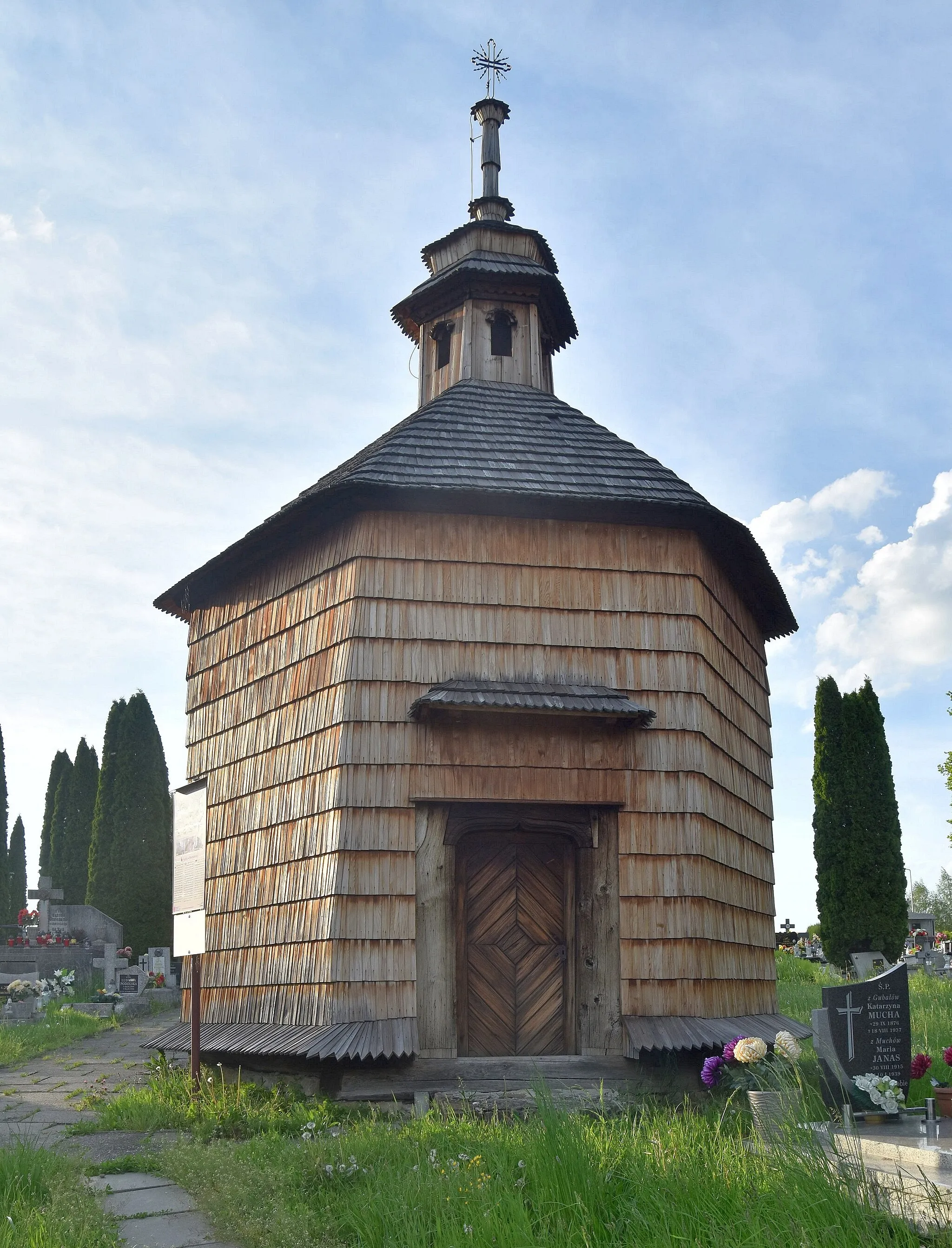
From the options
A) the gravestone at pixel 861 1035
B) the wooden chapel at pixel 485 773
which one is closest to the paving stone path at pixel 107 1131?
the wooden chapel at pixel 485 773

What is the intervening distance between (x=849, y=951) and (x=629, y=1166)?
54.0 feet

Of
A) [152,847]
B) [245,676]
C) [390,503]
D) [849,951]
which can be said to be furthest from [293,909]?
[152,847]

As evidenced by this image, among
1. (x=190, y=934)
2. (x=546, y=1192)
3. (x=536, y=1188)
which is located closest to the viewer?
(x=546, y=1192)

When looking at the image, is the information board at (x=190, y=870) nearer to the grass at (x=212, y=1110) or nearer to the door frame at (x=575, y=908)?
the grass at (x=212, y=1110)

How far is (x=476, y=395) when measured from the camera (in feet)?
42.7

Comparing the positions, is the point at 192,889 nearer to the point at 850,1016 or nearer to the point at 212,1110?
the point at 212,1110

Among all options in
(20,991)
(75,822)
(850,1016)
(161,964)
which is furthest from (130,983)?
(75,822)

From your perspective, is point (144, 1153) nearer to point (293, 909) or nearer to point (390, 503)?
point (293, 909)

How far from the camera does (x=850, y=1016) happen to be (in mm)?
7801

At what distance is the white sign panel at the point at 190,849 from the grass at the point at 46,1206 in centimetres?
327

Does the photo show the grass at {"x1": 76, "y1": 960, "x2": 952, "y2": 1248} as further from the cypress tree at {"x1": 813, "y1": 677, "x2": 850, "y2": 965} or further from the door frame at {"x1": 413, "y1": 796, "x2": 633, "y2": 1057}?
the cypress tree at {"x1": 813, "y1": 677, "x2": 850, "y2": 965}

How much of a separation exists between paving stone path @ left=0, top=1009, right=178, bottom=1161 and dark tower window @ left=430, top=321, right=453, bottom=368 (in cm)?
882

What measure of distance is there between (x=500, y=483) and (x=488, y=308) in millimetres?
4459

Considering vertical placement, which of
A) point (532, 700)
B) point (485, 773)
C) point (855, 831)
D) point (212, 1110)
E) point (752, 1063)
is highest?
point (532, 700)
